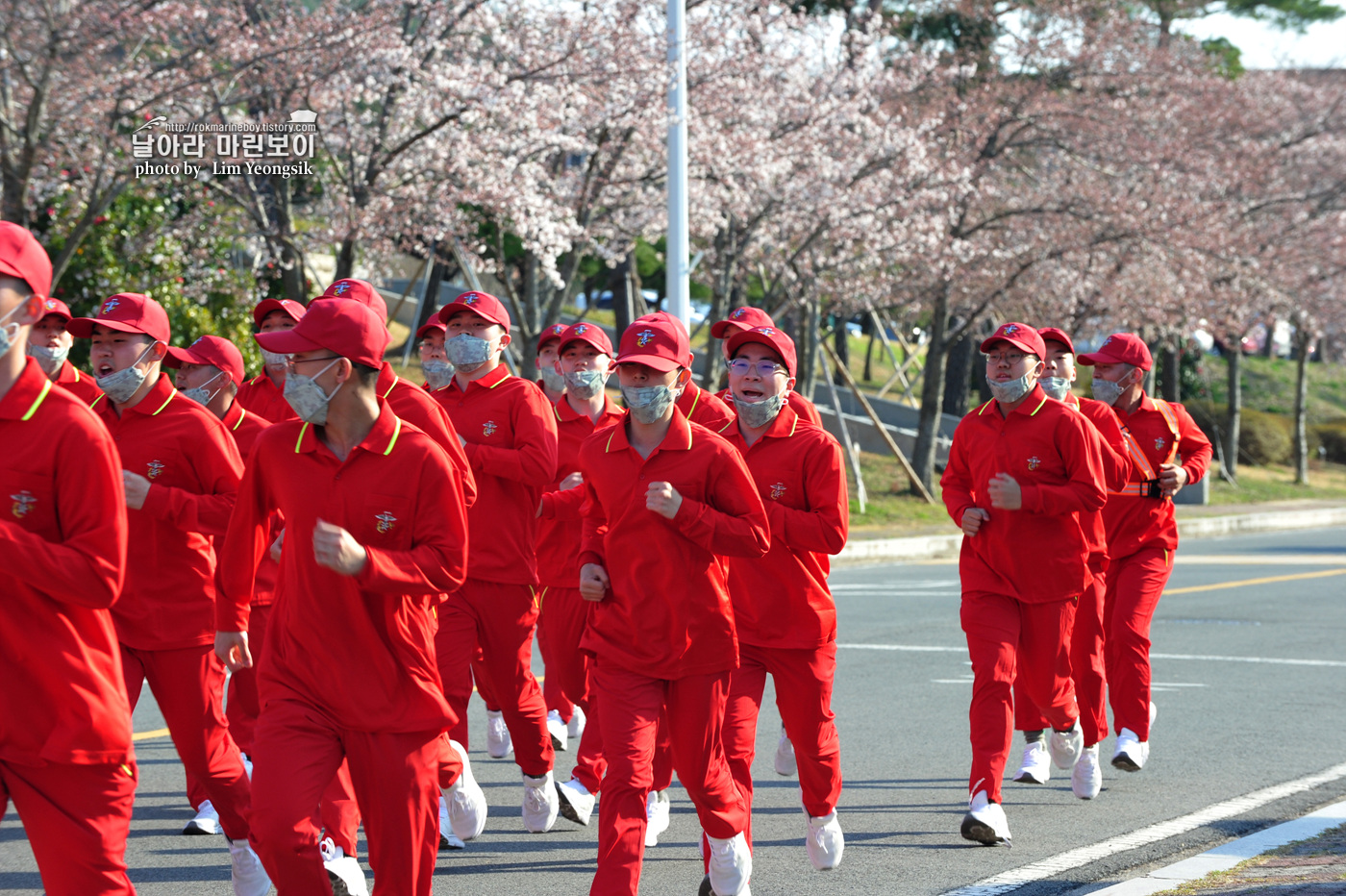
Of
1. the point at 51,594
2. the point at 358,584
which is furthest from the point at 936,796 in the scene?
the point at 51,594

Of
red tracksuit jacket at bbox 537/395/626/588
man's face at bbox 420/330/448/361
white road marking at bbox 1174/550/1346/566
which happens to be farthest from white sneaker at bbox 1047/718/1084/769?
white road marking at bbox 1174/550/1346/566

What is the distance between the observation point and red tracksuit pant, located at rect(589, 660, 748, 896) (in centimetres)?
505

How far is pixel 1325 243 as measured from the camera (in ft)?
125

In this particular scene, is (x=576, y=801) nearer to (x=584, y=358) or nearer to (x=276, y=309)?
(x=584, y=358)

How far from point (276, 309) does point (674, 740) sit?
10.3 feet

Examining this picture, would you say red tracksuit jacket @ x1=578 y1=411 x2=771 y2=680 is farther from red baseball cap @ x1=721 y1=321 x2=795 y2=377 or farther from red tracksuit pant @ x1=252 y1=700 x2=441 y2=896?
red tracksuit pant @ x1=252 y1=700 x2=441 y2=896

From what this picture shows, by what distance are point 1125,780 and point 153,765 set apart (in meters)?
5.02

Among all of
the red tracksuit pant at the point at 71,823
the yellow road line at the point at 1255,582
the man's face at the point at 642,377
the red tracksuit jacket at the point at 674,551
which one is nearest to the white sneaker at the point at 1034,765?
the red tracksuit jacket at the point at 674,551

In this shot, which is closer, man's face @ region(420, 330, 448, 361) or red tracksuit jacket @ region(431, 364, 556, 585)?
red tracksuit jacket @ region(431, 364, 556, 585)

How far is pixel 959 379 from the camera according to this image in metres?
35.5

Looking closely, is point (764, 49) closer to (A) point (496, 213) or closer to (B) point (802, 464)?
(A) point (496, 213)

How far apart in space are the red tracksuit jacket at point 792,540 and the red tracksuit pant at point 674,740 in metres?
0.57

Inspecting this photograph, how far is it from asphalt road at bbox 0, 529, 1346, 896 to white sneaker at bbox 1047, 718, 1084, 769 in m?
0.21

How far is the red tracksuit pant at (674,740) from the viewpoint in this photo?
5.05m
